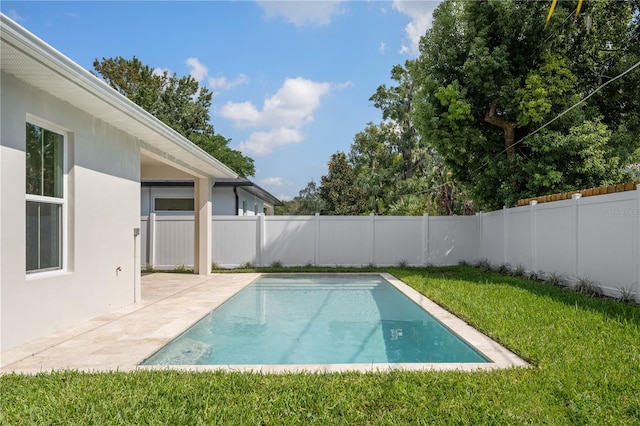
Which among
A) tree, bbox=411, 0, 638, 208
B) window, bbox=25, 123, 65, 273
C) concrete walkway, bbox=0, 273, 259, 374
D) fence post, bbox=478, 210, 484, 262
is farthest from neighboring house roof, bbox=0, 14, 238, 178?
fence post, bbox=478, 210, 484, 262

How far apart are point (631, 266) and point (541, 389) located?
4.53 m

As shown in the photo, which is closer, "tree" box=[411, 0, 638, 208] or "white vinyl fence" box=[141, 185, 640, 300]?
"tree" box=[411, 0, 638, 208]

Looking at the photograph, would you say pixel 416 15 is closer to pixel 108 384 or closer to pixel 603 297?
pixel 603 297

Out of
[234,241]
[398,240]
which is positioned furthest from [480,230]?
[234,241]

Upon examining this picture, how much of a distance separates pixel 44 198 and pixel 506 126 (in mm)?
11733

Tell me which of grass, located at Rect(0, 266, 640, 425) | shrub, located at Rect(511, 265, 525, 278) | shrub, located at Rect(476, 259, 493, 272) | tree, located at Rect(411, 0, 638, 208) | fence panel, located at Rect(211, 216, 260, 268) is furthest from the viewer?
fence panel, located at Rect(211, 216, 260, 268)

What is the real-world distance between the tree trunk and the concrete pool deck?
662 centimetres

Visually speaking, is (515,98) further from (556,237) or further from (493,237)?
(556,237)

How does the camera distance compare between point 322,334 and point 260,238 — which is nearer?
point 322,334

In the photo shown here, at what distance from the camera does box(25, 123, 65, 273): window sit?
4.97m

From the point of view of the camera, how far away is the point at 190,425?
2.83 m

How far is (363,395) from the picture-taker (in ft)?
10.9

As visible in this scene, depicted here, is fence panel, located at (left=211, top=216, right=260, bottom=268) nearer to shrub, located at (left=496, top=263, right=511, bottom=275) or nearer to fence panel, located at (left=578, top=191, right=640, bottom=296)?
shrub, located at (left=496, top=263, right=511, bottom=275)

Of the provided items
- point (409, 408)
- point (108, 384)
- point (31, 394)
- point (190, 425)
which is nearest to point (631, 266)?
point (409, 408)
